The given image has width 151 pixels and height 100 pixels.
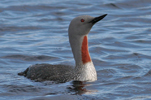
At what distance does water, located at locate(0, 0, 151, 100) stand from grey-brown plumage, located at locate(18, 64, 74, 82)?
0.11 meters

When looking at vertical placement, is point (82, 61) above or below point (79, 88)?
above

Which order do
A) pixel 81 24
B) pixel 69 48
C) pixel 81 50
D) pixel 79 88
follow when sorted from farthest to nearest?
1. pixel 69 48
2. pixel 81 50
3. pixel 81 24
4. pixel 79 88

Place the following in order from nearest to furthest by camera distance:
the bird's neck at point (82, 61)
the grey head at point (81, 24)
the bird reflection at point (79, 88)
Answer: the bird reflection at point (79, 88) → the grey head at point (81, 24) → the bird's neck at point (82, 61)

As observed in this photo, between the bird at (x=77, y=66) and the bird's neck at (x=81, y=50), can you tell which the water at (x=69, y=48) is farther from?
the bird's neck at (x=81, y=50)

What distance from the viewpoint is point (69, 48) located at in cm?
1020

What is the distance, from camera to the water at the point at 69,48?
6.75m

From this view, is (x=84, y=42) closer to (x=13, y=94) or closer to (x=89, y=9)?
(x=13, y=94)

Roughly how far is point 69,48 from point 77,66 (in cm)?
297

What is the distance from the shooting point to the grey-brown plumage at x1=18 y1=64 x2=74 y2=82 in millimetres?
7082

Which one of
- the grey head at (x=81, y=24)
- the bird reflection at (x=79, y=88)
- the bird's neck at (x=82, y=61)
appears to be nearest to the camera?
the bird reflection at (x=79, y=88)

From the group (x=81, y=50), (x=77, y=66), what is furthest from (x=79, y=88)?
(x=81, y=50)

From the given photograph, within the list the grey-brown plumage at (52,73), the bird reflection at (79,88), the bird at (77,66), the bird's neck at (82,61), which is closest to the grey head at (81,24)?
the bird at (77,66)

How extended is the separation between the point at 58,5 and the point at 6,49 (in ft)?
19.5

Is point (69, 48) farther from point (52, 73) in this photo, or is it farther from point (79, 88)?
point (79, 88)
